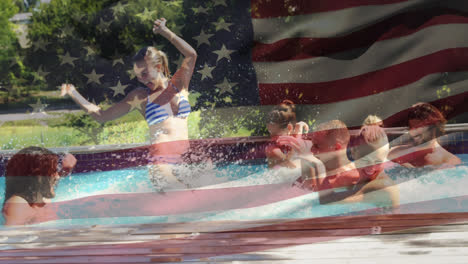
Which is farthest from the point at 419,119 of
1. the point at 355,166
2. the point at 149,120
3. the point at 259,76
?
the point at 149,120

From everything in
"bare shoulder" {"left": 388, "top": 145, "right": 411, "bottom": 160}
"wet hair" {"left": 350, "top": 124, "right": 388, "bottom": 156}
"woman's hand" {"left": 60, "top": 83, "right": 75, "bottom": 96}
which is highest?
"woman's hand" {"left": 60, "top": 83, "right": 75, "bottom": 96}

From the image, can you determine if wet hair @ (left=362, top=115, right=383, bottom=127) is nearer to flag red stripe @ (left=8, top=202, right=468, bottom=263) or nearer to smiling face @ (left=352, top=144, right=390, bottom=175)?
smiling face @ (left=352, top=144, right=390, bottom=175)

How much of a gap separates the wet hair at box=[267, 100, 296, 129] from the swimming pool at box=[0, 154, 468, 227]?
209mm

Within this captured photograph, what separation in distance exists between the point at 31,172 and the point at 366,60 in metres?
1.56

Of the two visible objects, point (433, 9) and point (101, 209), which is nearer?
point (101, 209)

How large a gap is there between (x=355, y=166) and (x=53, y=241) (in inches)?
48.3

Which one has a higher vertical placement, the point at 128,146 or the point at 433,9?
the point at 433,9

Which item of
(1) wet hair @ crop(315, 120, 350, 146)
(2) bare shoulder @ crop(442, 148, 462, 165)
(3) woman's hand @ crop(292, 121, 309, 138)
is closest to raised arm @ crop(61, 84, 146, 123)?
(3) woman's hand @ crop(292, 121, 309, 138)

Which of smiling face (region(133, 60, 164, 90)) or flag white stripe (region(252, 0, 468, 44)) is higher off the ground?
flag white stripe (region(252, 0, 468, 44))

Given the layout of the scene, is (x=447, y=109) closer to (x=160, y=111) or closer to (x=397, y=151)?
(x=397, y=151)

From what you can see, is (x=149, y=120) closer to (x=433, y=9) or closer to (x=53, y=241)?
(x=53, y=241)

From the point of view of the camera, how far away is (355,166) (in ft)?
6.41
